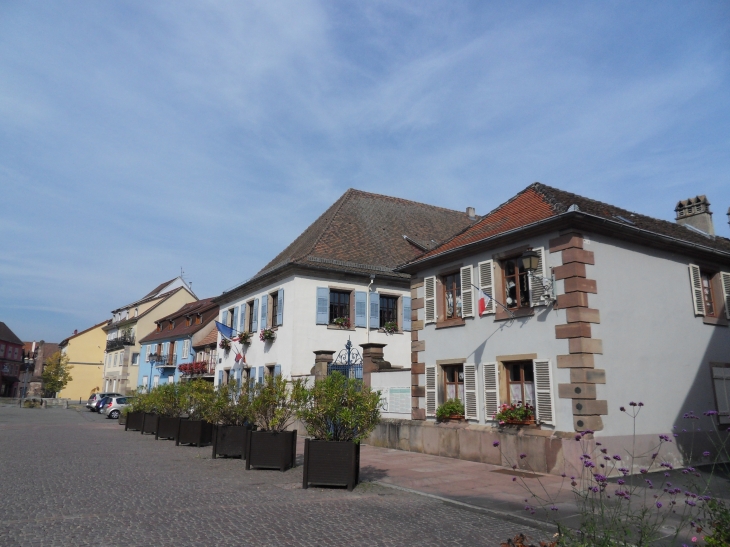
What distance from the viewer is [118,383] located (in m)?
55.1

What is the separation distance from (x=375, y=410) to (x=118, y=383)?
2024 inches

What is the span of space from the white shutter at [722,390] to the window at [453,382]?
6.19 meters

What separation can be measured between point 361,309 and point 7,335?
9100cm

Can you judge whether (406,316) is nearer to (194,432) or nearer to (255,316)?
(255,316)

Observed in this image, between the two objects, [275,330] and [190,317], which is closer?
[275,330]

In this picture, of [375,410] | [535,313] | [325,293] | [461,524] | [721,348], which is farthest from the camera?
[325,293]

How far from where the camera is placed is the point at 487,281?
1446 cm

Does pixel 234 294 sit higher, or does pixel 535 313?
pixel 234 294

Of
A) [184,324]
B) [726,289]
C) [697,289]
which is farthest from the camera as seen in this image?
[184,324]

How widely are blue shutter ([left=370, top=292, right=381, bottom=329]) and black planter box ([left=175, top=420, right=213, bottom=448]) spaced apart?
981 centimetres

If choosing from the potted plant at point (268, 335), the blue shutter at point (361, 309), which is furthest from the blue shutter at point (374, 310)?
the potted plant at point (268, 335)

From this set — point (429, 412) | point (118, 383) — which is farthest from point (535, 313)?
point (118, 383)

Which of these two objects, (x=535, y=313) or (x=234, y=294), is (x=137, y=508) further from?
(x=234, y=294)

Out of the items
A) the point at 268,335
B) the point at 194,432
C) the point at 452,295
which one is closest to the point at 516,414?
the point at 452,295
